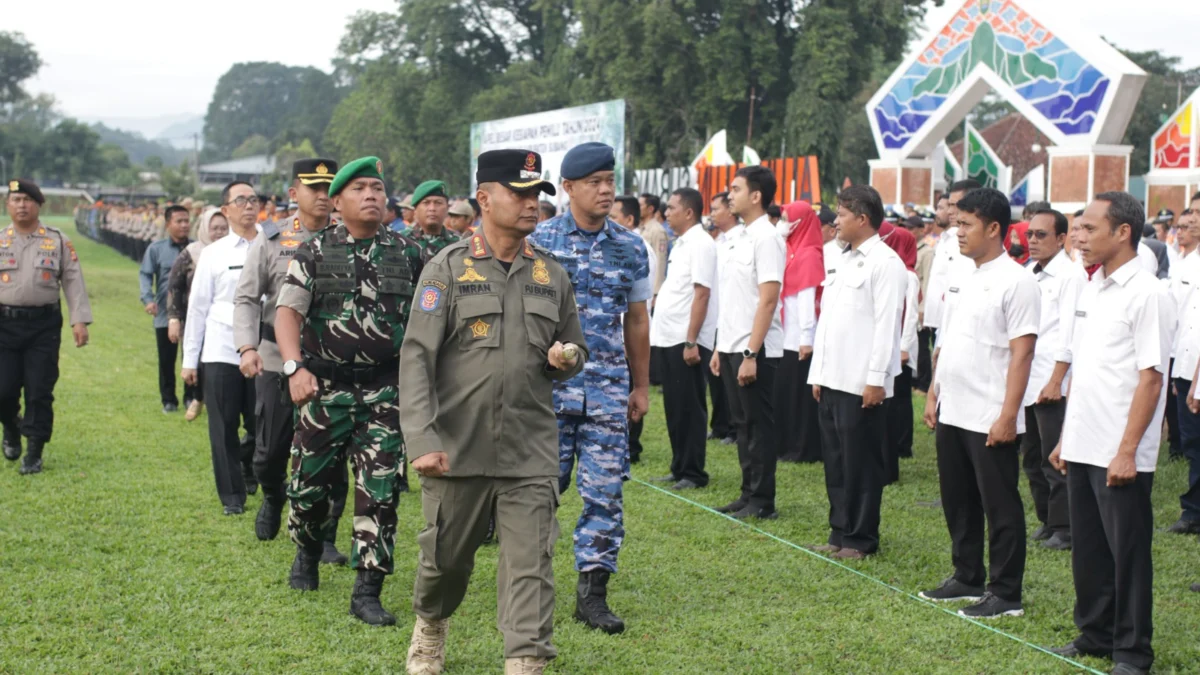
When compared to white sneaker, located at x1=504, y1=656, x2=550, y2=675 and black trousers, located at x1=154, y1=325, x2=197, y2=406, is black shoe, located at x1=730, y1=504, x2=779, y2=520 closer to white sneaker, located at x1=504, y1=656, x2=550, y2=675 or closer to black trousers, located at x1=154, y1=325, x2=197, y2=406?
white sneaker, located at x1=504, y1=656, x2=550, y2=675

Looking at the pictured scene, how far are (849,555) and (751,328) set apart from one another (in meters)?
1.76

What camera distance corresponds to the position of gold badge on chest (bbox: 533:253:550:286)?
4609mm

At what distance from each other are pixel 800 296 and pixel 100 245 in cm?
4869

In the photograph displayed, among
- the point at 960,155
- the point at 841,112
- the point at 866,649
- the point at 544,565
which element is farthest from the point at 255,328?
the point at 960,155

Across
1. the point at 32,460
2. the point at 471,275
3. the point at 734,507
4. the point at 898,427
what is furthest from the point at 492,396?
the point at 32,460

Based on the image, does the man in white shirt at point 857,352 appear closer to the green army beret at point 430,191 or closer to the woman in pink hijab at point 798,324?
the woman in pink hijab at point 798,324

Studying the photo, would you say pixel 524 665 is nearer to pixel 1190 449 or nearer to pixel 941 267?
pixel 1190 449

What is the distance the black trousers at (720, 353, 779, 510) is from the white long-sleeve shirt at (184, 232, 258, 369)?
3.28 m

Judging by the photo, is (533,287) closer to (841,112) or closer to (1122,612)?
(1122,612)

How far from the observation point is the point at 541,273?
15.2ft

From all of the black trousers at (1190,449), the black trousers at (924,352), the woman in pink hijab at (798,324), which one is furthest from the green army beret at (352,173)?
the black trousers at (924,352)

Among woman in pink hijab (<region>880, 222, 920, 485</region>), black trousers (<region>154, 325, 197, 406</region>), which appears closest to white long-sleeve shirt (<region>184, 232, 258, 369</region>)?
black trousers (<region>154, 325, 197, 406</region>)

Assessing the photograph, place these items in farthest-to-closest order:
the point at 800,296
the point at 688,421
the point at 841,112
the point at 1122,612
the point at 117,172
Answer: the point at 117,172 < the point at 841,112 < the point at 800,296 < the point at 688,421 < the point at 1122,612

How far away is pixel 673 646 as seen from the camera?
520 centimetres
